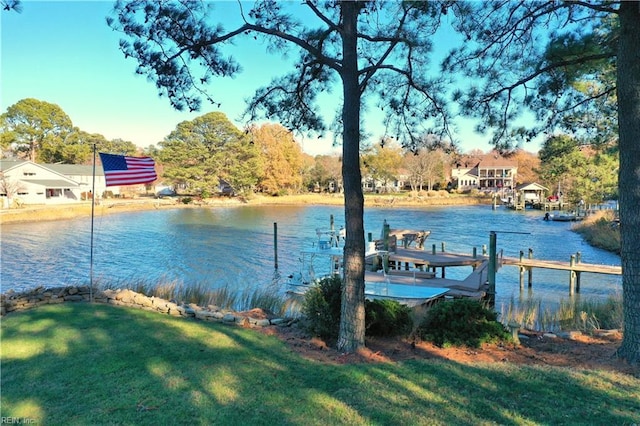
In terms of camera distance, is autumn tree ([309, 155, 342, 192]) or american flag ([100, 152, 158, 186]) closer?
american flag ([100, 152, 158, 186])

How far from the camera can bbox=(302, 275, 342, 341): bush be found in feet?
23.1

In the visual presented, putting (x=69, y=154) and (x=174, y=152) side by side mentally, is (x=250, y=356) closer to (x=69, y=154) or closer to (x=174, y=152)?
(x=174, y=152)

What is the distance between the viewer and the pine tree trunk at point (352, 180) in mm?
6160

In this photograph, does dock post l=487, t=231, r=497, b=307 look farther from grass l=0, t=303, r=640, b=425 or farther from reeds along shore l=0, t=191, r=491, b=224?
reeds along shore l=0, t=191, r=491, b=224

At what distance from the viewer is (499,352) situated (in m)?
6.43

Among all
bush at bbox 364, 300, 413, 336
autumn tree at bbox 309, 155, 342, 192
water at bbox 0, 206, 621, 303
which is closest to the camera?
bush at bbox 364, 300, 413, 336

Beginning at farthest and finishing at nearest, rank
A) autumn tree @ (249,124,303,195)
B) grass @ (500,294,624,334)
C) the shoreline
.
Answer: autumn tree @ (249,124,303,195), the shoreline, grass @ (500,294,624,334)

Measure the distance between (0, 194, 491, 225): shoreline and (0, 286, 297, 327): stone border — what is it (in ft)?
114

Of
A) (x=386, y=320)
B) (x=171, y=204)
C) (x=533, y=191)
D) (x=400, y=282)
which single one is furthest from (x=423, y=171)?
(x=386, y=320)

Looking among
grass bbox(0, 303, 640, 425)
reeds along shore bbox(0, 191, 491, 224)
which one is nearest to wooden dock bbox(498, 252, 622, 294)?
grass bbox(0, 303, 640, 425)

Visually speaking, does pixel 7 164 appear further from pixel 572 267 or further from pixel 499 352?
pixel 499 352

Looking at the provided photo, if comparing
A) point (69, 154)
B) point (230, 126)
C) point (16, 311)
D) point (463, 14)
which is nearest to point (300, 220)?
point (230, 126)

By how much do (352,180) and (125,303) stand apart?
6732mm

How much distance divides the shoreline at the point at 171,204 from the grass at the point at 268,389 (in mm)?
40734
